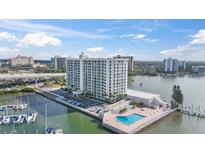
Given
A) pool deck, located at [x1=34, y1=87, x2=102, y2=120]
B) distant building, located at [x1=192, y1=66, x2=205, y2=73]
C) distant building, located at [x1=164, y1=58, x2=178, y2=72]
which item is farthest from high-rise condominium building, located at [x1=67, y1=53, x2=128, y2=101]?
distant building, located at [x1=192, y1=66, x2=205, y2=73]

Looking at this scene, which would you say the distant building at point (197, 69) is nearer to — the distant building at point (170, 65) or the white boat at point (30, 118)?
the distant building at point (170, 65)

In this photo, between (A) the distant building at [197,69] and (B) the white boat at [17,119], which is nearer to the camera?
(B) the white boat at [17,119]

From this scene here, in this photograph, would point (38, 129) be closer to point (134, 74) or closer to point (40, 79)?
point (40, 79)

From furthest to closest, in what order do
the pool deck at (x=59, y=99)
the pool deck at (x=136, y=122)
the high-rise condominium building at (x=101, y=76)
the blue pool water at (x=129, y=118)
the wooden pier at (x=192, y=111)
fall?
the high-rise condominium building at (x=101, y=76) < the wooden pier at (x=192, y=111) < the pool deck at (x=59, y=99) < the blue pool water at (x=129, y=118) < the pool deck at (x=136, y=122)

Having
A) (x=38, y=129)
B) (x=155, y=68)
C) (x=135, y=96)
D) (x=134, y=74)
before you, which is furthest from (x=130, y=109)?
(x=155, y=68)

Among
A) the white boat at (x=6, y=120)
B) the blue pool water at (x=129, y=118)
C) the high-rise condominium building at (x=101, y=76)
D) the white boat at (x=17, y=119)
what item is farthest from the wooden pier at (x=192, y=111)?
the white boat at (x=6, y=120)

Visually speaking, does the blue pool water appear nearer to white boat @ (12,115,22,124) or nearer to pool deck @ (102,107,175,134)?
pool deck @ (102,107,175,134)
